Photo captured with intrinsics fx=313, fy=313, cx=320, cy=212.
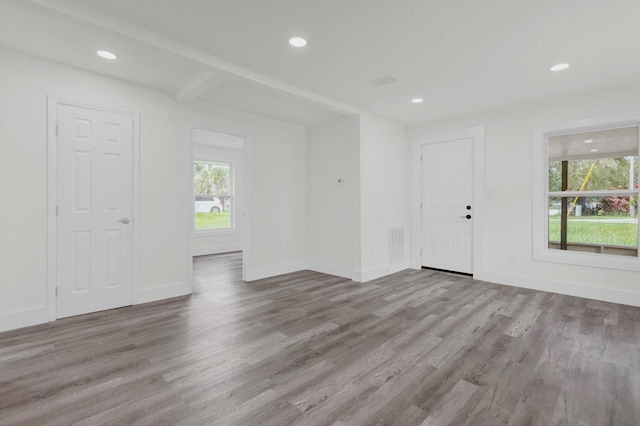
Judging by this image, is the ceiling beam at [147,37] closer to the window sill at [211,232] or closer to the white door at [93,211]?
the white door at [93,211]

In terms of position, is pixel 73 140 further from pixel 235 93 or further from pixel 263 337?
pixel 263 337

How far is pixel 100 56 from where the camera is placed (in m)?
2.96

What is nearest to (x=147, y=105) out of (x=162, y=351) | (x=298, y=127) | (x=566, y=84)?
(x=298, y=127)

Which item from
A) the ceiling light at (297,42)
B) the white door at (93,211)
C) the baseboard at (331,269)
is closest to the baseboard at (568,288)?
the baseboard at (331,269)

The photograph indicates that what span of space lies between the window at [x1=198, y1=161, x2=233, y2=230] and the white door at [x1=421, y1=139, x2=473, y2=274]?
15.6 feet

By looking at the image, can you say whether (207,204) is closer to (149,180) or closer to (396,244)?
(149,180)

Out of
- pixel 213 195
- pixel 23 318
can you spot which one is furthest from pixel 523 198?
pixel 213 195

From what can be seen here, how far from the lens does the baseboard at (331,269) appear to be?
15.8 feet

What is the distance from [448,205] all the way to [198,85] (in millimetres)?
4020

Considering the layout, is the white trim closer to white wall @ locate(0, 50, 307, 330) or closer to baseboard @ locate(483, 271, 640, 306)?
white wall @ locate(0, 50, 307, 330)

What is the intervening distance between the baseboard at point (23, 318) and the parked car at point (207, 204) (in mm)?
4436

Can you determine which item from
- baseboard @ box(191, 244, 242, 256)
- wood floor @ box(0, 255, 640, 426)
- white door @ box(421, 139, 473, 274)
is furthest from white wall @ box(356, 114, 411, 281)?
baseboard @ box(191, 244, 242, 256)

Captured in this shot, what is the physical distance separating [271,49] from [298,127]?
2.61 metres

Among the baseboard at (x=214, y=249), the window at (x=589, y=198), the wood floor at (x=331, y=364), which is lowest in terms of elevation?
the wood floor at (x=331, y=364)
